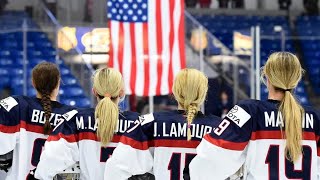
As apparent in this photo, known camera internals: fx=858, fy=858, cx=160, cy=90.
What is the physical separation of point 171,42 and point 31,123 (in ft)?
18.1

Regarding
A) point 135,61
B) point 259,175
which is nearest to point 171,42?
point 135,61

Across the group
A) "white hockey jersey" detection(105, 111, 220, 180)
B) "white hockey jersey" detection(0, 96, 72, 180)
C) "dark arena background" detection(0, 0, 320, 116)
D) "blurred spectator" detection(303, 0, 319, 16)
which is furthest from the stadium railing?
"blurred spectator" detection(303, 0, 319, 16)

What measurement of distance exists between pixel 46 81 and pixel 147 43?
18.3 ft

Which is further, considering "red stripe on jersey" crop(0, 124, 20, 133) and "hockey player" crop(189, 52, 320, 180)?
"red stripe on jersey" crop(0, 124, 20, 133)

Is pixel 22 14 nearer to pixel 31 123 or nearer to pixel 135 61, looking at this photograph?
Answer: pixel 135 61

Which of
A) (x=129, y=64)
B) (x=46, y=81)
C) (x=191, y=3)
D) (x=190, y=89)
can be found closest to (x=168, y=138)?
(x=190, y=89)

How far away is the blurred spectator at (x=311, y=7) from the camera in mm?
20500

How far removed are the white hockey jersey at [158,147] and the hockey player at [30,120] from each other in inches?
26.1

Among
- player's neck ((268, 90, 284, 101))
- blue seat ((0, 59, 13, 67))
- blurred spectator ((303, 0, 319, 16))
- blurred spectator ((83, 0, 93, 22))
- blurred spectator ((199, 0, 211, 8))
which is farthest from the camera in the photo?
blurred spectator ((303, 0, 319, 16))

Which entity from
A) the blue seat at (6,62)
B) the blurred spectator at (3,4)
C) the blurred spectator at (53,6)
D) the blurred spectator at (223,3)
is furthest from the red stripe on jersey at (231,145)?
the blurred spectator at (223,3)

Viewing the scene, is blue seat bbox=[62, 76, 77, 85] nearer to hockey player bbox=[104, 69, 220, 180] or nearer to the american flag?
the american flag

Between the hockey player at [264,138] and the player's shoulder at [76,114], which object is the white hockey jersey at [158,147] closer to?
the player's shoulder at [76,114]

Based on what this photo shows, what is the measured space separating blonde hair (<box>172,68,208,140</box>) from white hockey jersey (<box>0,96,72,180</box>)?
2.82 feet

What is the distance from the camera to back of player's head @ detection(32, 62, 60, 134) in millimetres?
5000
